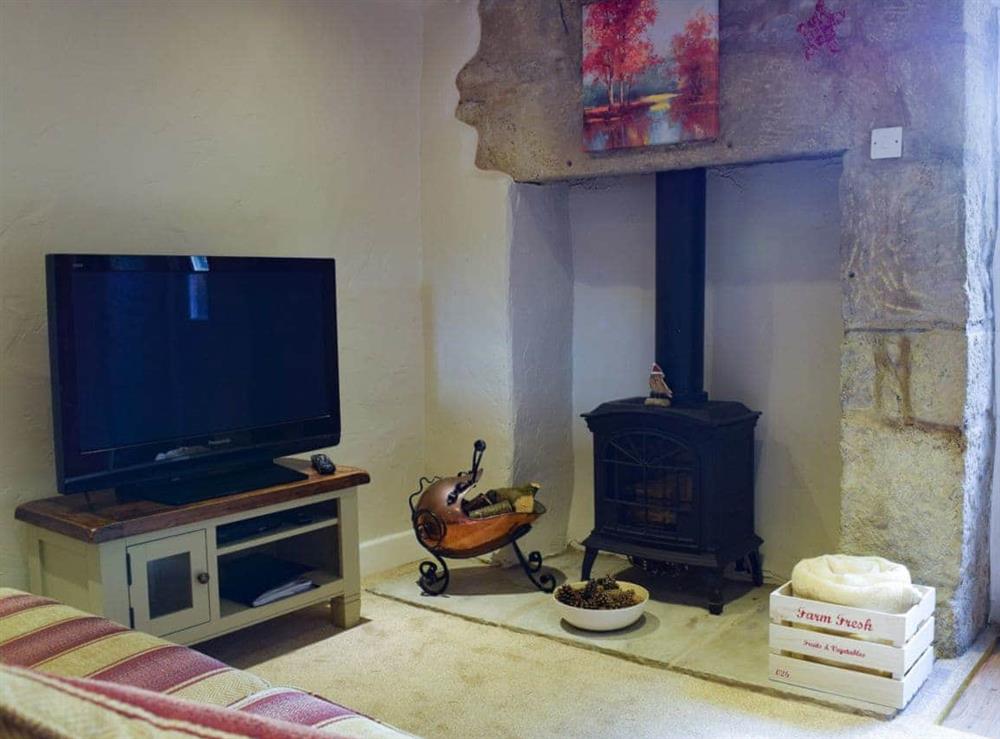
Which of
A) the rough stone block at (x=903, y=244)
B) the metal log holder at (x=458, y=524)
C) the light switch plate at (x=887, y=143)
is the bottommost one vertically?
the metal log holder at (x=458, y=524)

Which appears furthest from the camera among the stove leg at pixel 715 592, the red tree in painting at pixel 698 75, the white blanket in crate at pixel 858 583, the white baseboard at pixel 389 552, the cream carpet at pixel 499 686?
the white baseboard at pixel 389 552

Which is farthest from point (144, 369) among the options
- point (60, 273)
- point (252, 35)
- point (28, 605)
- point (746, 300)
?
point (746, 300)

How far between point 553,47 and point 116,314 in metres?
1.90

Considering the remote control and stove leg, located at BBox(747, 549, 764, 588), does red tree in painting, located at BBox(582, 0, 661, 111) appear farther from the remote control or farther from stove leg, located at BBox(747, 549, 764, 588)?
stove leg, located at BBox(747, 549, 764, 588)

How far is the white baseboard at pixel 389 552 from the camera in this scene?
3.80 metres

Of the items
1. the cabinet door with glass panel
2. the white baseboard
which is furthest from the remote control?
the white baseboard

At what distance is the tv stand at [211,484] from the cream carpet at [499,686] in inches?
21.7

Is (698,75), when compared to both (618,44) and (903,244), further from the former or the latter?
(903,244)

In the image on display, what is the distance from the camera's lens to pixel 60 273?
8.33 feet

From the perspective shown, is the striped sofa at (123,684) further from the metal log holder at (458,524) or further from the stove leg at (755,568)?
the stove leg at (755,568)

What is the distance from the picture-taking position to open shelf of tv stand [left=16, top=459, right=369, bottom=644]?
2557 millimetres

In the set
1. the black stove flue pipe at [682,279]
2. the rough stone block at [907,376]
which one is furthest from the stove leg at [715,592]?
the rough stone block at [907,376]

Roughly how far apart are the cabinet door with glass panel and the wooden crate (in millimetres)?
1689

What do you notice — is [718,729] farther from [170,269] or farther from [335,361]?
[170,269]
